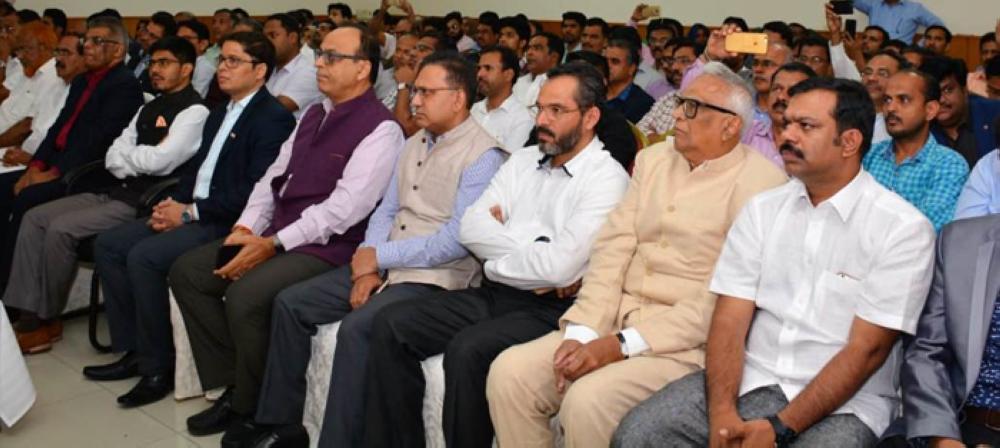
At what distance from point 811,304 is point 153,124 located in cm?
282

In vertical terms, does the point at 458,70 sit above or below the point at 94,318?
above

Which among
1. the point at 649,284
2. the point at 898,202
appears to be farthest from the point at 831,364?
the point at 649,284

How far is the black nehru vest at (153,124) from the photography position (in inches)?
148

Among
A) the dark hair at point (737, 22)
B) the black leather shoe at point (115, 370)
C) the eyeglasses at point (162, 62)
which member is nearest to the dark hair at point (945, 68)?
the dark hair at point (737, 22)

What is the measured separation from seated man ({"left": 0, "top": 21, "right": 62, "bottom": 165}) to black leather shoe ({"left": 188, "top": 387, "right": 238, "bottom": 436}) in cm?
227

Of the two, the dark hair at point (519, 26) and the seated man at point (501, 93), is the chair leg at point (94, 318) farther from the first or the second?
the dark hair at point (519, 26)

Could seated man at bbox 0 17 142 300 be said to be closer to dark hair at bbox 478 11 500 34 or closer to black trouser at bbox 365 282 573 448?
black trouser at bbox 365 282 573 448

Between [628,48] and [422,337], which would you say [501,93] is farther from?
[422,337]

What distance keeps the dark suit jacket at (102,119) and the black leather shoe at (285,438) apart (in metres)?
1.88

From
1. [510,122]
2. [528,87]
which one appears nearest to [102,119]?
[510,122]

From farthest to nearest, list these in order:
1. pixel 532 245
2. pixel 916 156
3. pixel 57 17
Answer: pixel 57 17 < pixel 916 156 < pixel 532 245

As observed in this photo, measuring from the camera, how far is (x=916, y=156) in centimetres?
275

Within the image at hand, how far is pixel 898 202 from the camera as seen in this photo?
1.93 meters

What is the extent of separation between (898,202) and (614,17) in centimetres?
727
